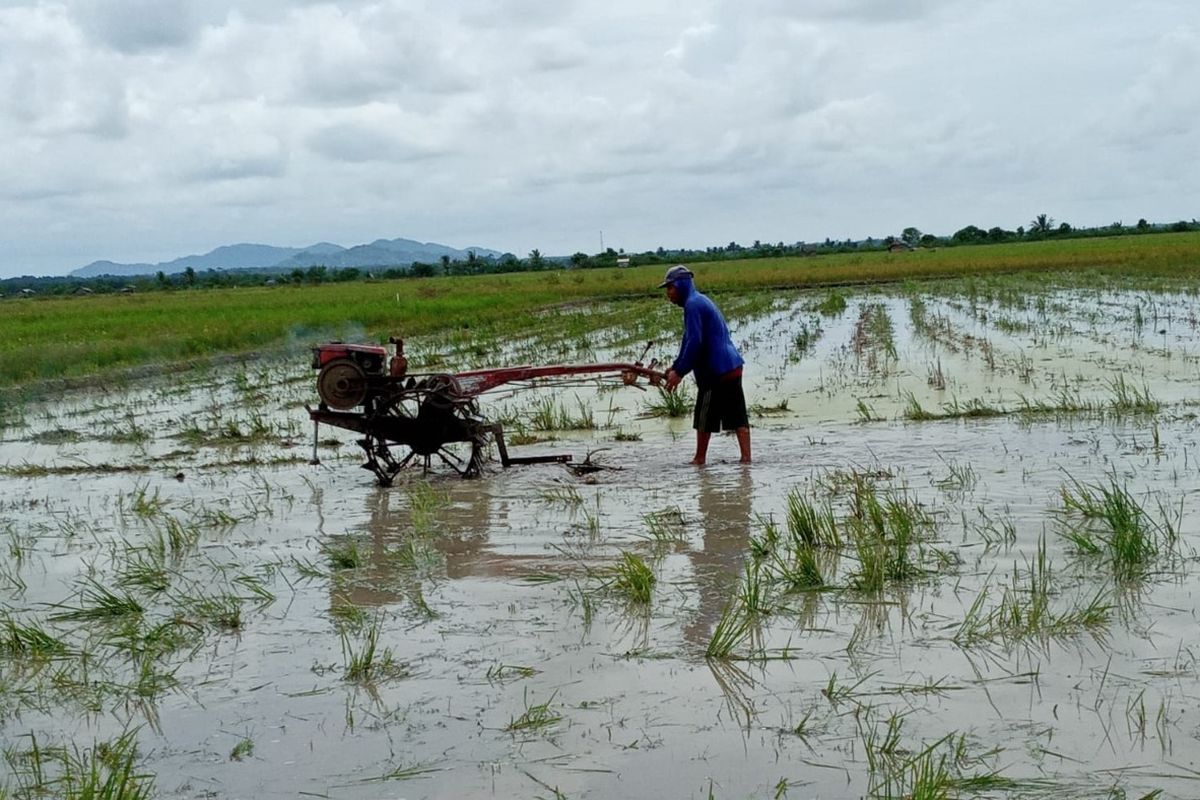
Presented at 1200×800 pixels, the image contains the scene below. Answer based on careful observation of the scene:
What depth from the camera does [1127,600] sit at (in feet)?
14.9

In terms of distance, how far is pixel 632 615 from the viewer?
473cm

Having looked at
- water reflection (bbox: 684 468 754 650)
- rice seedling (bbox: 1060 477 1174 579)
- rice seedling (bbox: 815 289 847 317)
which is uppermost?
rice seedling (bbox: 815 289 847 317)

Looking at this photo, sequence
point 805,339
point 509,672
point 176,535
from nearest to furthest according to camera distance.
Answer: point 509,672 < point 176,535 < point 805,339

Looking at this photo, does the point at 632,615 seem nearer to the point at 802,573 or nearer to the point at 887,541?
the point at 802,573

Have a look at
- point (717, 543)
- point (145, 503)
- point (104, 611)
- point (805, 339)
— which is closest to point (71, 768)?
point (104, 611)

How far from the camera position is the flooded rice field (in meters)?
3.41

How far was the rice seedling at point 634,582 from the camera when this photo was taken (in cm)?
488

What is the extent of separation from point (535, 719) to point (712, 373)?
4591 millimetres

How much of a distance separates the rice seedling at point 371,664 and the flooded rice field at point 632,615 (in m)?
0.02

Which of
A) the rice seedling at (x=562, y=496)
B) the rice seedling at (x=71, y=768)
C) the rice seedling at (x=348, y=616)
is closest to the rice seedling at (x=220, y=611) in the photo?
the rice seedling at (x=348, y=616)

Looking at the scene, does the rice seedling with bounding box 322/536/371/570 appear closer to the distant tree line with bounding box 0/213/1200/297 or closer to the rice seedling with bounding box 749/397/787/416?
the rice seedling with bounding box 749/397/787/416

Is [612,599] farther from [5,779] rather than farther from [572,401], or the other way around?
[572,401]

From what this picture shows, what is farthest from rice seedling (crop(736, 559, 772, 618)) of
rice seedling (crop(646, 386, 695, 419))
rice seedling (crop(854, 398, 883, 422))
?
rice seedling (crop(646, 386, 695, 419))

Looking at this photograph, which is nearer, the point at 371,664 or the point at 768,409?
the point at 371,664
